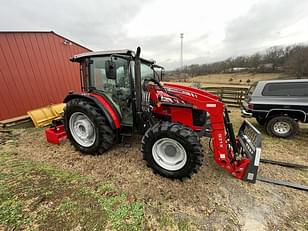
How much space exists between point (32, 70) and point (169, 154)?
5459 millimetres

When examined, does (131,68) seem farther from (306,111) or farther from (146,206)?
(306,111)

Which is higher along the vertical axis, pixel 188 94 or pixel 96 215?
pixel 188 94

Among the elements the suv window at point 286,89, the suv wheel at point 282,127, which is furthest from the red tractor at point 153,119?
the suv window at point 286,89

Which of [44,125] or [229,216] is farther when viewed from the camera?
[44,125]

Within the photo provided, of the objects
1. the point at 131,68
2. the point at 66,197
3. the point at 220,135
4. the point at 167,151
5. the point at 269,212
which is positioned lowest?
the point at 269,212

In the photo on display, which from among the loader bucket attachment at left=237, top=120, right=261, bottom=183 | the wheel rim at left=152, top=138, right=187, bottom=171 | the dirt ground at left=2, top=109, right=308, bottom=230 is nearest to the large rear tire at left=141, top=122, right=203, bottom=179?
the wheel rim at left=152, top=138, right=187, bottom=171

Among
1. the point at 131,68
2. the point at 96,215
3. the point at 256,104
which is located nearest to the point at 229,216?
the point at 96,215

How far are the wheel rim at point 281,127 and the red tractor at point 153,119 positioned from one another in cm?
193

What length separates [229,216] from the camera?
203 cm

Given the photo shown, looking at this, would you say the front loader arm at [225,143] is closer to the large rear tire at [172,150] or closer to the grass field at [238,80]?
the large rear tire at [172,150]

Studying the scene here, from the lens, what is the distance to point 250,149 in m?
2.54

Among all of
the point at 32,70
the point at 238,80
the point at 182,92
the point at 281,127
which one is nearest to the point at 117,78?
the point at 182,92

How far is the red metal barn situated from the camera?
480 centimetres

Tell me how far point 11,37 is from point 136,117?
16.2 ft
